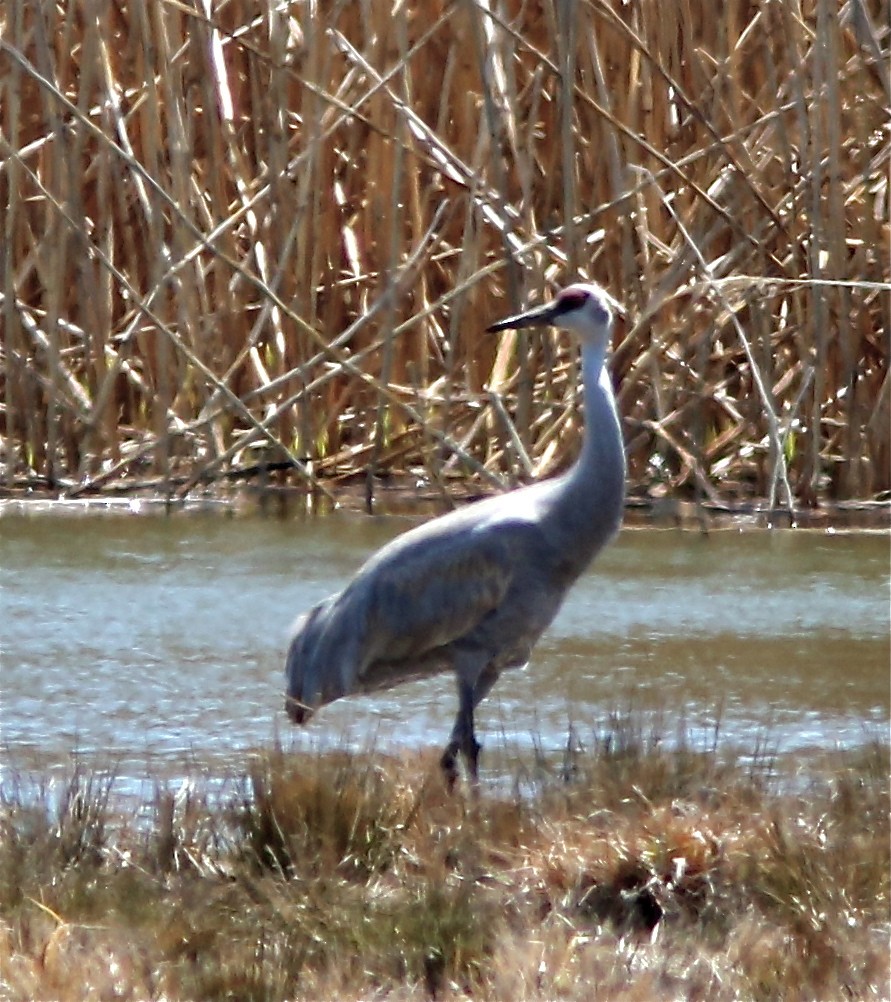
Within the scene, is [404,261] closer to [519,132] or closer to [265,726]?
[519,132]

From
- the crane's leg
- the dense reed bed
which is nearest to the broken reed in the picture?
the crane's leg

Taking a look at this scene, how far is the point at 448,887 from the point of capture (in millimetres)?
3379

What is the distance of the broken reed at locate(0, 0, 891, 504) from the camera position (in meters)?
7.28

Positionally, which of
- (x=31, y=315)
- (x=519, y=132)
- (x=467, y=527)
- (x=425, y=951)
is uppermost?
(x=519, y=132)

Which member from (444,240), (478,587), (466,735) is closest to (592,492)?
(478,587)

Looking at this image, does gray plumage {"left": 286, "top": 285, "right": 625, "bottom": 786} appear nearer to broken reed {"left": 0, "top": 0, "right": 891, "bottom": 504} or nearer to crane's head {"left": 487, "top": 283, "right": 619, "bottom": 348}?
crane's head {"left": 487, "top": 283, "right": 619, "bottom": 348}

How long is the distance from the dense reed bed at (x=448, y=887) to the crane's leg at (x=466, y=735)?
Result: 182mm

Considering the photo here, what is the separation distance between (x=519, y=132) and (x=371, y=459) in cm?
138

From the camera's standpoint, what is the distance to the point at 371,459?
7.57m

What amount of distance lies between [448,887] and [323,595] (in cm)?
317

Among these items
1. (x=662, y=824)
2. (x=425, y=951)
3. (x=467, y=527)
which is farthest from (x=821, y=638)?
(x=425, y=951)

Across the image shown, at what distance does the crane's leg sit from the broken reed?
221cm

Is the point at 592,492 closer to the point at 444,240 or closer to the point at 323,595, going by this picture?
the point at 323,595

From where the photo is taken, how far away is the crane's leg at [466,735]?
429cm
